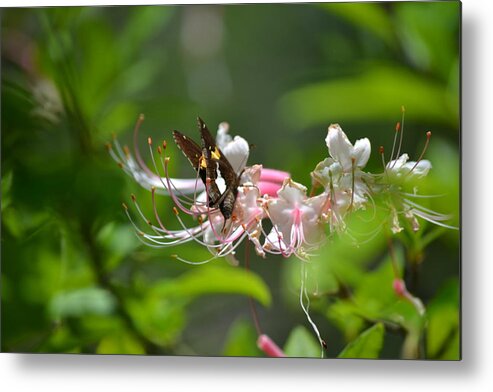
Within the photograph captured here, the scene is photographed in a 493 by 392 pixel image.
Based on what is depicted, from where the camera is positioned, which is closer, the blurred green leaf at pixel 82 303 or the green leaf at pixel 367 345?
the green leaf at pixel 367 345

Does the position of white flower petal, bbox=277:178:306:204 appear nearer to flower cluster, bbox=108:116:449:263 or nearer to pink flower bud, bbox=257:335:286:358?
flower cluster, bbox=108:116:449:263

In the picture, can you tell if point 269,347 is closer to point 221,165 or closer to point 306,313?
point 306,313

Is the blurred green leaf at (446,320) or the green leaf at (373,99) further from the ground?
the green leaf at (373,99)

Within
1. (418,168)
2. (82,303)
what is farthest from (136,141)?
(418,168)

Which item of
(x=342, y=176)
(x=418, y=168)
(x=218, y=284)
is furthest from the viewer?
(x=218, y=284)

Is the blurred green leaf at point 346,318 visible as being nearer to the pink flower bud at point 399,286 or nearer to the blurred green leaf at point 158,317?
the pink flower bud at point 399,286

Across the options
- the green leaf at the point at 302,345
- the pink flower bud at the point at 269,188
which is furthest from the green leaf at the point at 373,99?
the green leaf at the point at 302,345

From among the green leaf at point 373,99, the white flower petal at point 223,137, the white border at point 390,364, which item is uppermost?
the green leaf at point 373,99

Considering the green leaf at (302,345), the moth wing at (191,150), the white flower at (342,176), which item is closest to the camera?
the white flower at (342,176)
